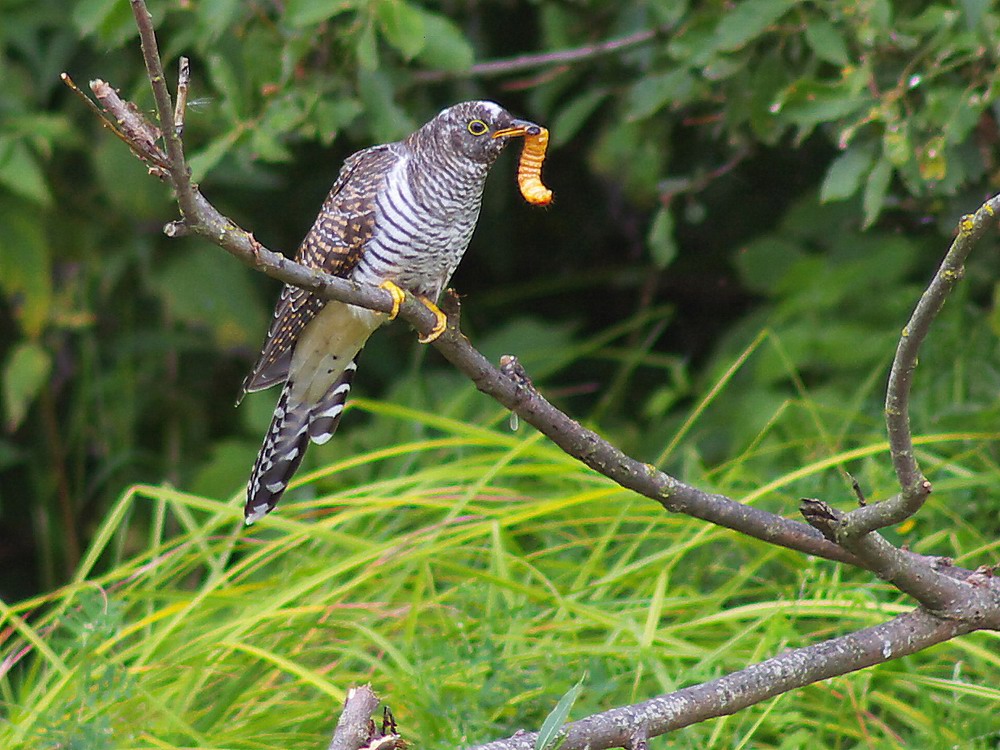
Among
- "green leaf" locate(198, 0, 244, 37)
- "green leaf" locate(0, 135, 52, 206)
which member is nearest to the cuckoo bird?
"green leaf" locate(198, 0, 244, 37)

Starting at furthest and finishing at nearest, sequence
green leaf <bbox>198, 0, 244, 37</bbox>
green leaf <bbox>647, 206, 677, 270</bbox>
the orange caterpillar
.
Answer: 1. green leaf <bbox>647, 206, 677, 270</bbox>
2. green leaf <bbox>198, 0, 244, 37</bbox>
3. the orange caterpillar

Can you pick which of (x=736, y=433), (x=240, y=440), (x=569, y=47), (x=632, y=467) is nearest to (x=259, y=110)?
(x=569, y=47)

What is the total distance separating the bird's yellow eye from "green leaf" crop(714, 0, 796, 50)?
55 cm

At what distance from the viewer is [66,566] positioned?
387 cm

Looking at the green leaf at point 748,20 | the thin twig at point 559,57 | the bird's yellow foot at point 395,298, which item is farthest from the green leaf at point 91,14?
the green leaf at point 748,20

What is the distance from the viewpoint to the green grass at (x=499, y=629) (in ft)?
6.87

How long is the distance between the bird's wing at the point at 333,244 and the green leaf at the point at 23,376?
1.04m

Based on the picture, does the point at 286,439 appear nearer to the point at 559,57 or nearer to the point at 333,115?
the point at 333,115

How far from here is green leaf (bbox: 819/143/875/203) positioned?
246cm

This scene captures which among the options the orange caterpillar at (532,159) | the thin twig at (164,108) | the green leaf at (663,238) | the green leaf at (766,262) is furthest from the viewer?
the green leaf at (766,262)

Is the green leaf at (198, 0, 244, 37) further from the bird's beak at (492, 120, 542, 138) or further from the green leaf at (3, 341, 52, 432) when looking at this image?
the green leaf at (3, 341, 52, 432)

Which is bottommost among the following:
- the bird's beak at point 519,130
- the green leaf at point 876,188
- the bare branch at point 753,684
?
the bare branch at point 753,684

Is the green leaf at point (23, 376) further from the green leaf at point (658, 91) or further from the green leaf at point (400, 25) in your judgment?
the green leaf at point (658, 91)

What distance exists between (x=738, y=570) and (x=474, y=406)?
1105 millimetres
